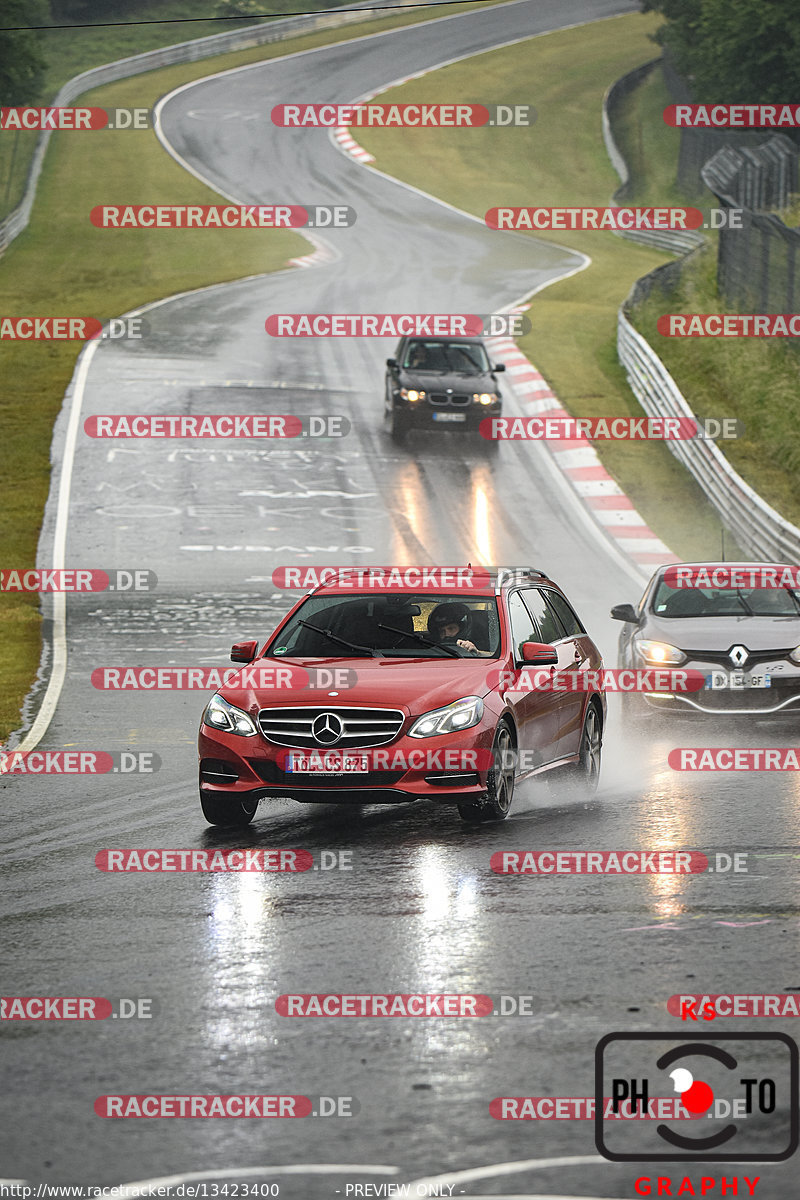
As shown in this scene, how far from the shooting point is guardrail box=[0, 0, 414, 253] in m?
71.0

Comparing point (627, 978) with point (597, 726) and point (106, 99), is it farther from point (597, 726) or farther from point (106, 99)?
point (106, 99)

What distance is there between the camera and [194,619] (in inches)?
897

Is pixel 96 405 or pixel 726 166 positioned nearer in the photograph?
pixel 96 405

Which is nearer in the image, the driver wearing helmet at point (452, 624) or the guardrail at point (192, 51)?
the driver wearing helmet at point (452, 624)

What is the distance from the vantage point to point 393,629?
11.8 metres

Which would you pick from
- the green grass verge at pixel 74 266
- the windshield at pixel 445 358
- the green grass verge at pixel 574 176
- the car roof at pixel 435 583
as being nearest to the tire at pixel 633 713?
the car roof at pixel 435 583

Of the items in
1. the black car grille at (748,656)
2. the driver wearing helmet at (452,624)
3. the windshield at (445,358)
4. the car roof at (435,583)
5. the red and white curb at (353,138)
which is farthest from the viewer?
the red and white curb at (353,138)

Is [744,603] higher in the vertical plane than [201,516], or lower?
higher

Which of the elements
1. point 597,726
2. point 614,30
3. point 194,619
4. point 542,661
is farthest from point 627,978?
point 614,30

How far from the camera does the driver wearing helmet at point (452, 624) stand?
11.7m

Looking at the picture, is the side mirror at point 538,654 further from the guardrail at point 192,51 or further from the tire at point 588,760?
the guardrail at point 192,51

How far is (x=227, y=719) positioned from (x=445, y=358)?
22386 mm

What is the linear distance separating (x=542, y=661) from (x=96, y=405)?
85.3ft

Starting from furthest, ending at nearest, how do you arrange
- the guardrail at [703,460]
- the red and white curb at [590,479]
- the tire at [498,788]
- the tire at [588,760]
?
1. the red and white curb at [590,479]
2. the guardrail at [703,460]
3. the tire at [588,760]
4. the tire at [498,788]
